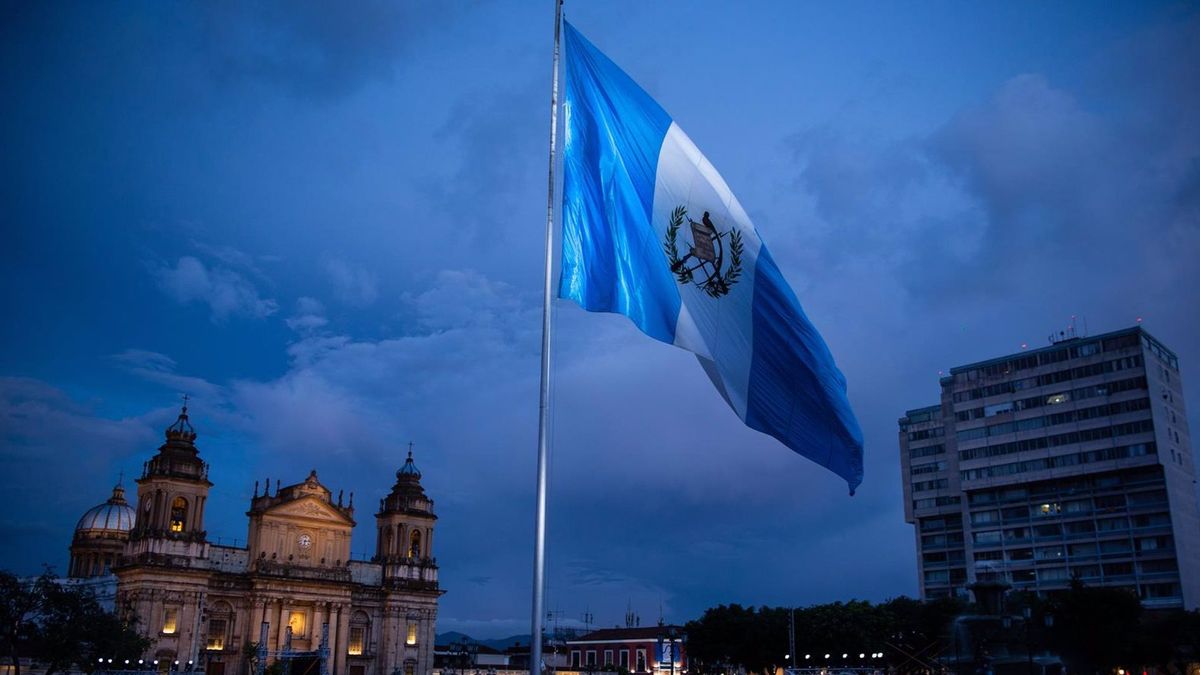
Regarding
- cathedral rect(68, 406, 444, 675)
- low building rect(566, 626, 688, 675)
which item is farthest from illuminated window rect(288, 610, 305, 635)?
low building rect(566, 626, 688, 675)

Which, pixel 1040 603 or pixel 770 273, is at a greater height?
pixel 770 273

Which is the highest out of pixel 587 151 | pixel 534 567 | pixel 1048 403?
pixel 1048 403

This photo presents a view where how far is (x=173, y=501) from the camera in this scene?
69750mm

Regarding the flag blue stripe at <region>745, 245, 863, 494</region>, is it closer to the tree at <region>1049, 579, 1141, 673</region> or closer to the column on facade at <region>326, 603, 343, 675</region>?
the tree at <region>1049, 579, 1141, 673</region>

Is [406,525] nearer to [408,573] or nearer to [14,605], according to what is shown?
[408,573]

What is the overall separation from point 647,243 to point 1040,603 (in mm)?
59277

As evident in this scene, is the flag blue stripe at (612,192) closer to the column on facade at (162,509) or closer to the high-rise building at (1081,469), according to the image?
the column on facade at (162,509)

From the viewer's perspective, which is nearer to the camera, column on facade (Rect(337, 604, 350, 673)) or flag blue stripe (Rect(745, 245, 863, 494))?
flag blue stripe (Rect(745, 245, 863, 494))

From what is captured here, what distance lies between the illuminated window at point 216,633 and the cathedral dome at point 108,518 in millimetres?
32984

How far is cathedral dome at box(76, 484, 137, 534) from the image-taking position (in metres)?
96.9

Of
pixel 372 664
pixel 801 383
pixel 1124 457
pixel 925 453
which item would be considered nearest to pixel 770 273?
pixel 801 383

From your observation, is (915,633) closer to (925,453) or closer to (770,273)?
(925,453)

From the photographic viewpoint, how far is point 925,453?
106m

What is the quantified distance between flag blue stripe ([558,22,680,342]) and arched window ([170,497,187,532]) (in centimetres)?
6635
